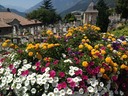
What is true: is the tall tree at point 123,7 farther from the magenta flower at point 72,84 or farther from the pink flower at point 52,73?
the magenta flower at point 72,84

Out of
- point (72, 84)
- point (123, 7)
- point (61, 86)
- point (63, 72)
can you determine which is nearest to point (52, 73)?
point (63, 72)

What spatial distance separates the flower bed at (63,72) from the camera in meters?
5.30

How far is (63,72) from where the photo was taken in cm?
539

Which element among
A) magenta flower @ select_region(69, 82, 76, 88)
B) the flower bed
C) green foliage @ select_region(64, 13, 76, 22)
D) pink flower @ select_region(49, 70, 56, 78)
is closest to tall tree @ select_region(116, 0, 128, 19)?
green foliage @ select_region(64, 13, 76, 22)

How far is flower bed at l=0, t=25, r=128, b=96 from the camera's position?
530 cm

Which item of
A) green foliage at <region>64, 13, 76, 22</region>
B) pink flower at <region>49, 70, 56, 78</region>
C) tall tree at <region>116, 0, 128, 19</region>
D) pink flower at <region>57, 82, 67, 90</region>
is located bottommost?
green foliage at <region>64, 13, 76, 22</region>

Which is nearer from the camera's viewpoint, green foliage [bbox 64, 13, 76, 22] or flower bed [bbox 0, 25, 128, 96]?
flower bed [bbox 0, 25, 128, 96]

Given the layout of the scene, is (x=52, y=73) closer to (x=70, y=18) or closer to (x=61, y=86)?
(x=61, y=86)

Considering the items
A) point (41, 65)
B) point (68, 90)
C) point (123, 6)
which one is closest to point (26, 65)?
point (41, 65)

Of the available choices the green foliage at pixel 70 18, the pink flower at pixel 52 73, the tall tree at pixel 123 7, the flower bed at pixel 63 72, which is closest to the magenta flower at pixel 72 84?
the flower bed at pixel 63 72

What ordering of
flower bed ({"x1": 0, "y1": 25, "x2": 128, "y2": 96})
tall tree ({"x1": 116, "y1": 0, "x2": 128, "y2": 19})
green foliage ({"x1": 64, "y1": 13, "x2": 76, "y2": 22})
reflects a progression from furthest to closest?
green foliage ({"x1": 64, "y1": 13, "x2": 76, "y2": 22}) → tall tree ({"x1": 116, "y1": 0, "x2": 128, "y2": 19}) → flower bed ({"x1": 0, "y1": 25, "x2": 128, "y2": 96})

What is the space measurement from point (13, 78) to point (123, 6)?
58.0 metres

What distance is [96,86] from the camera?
5504 mm

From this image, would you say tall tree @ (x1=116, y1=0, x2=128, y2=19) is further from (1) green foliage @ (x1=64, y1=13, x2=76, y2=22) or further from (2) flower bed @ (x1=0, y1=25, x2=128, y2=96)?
(2) flower bed @ (x1=0, y1=25, x2=128, y2=96)
